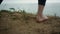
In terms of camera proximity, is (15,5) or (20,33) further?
(15,5)

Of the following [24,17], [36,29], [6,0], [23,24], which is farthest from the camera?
[6,0]

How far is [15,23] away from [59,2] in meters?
1.11

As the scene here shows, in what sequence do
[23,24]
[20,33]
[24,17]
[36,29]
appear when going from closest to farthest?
[20,33]
[36,29]
[23,24]
[24,17]

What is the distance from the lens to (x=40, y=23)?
1570 millimetres

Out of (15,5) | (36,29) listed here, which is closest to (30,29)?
(36,29)

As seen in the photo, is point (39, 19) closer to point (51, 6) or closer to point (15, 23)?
point (15, 23)

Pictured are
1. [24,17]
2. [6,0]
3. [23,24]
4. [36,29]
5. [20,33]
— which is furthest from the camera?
[6,0]

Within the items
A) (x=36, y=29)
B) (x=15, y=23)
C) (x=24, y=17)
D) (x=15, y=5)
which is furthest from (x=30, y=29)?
(x=15, y=5)

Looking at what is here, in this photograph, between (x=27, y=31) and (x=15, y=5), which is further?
(x=15, y=5)

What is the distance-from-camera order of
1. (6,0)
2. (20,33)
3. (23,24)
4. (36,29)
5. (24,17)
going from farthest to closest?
(6,0) → (24,17) → (23,24) → (36,29) → (20,33)

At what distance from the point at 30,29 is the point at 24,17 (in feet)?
1.11

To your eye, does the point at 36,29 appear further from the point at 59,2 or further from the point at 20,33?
the point at 59,2

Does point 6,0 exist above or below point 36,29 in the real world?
above

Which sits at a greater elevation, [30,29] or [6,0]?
[6,0]
